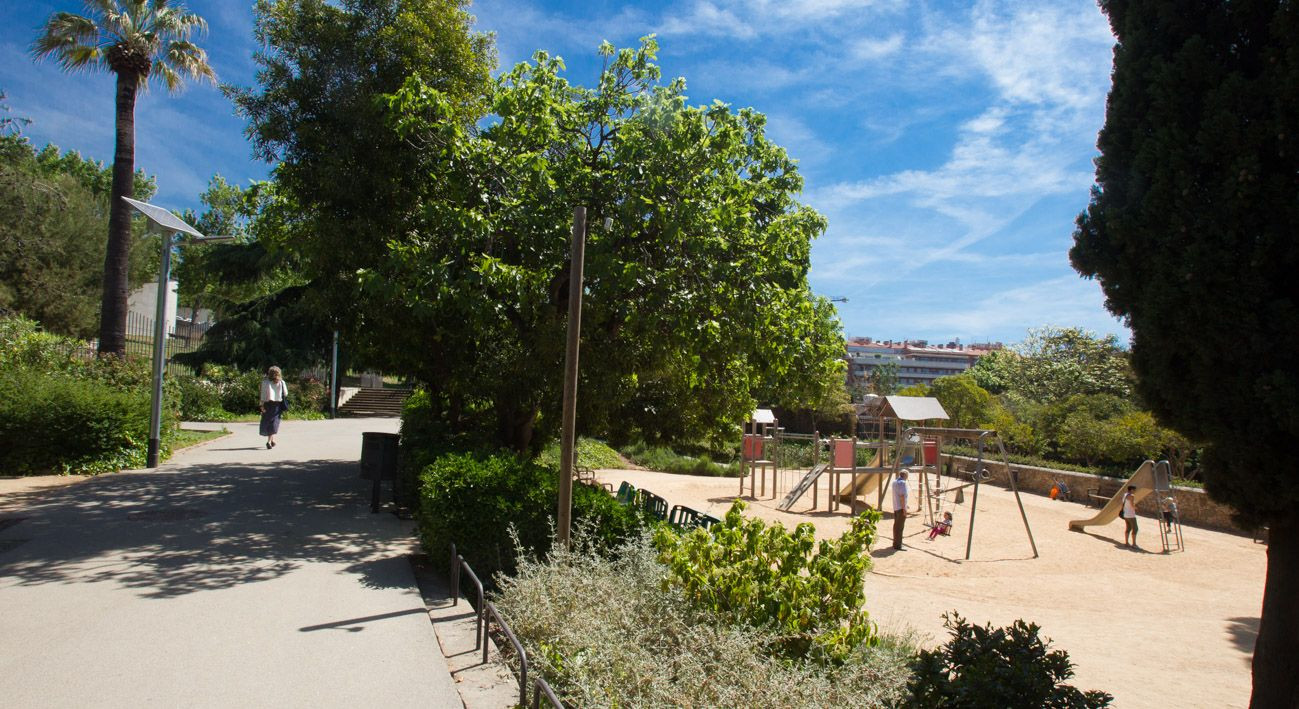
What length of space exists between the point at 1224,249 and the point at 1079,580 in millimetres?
10004

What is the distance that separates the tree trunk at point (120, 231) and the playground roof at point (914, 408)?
1731cm

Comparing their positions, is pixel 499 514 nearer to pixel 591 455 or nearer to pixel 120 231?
pixel 120 231

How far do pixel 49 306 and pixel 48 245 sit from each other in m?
2.15

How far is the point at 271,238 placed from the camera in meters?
13.4

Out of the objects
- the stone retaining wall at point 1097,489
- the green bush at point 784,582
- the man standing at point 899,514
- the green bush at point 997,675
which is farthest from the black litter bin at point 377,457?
the stone retaining wall at point 1097,489

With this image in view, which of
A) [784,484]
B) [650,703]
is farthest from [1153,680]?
[784,484]

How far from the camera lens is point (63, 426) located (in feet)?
41.0

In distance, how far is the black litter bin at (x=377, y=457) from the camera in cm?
1055

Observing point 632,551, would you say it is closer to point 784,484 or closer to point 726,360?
point 726,360

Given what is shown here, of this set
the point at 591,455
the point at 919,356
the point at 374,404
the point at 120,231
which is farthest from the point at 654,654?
the point at 919,356

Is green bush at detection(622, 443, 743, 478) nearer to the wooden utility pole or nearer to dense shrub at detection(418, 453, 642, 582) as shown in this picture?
dense shrub at detection(418, 453, 642, 582)

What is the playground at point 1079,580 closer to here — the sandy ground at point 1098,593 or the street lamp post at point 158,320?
the sandy ground at point 1098,593

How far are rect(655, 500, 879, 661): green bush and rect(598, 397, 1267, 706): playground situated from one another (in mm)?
1415

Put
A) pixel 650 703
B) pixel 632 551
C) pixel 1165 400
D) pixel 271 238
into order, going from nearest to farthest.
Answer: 1. pixel 650 703
2. pixel 1165 400
3. pixel 632 551
4. pixel 271 238
